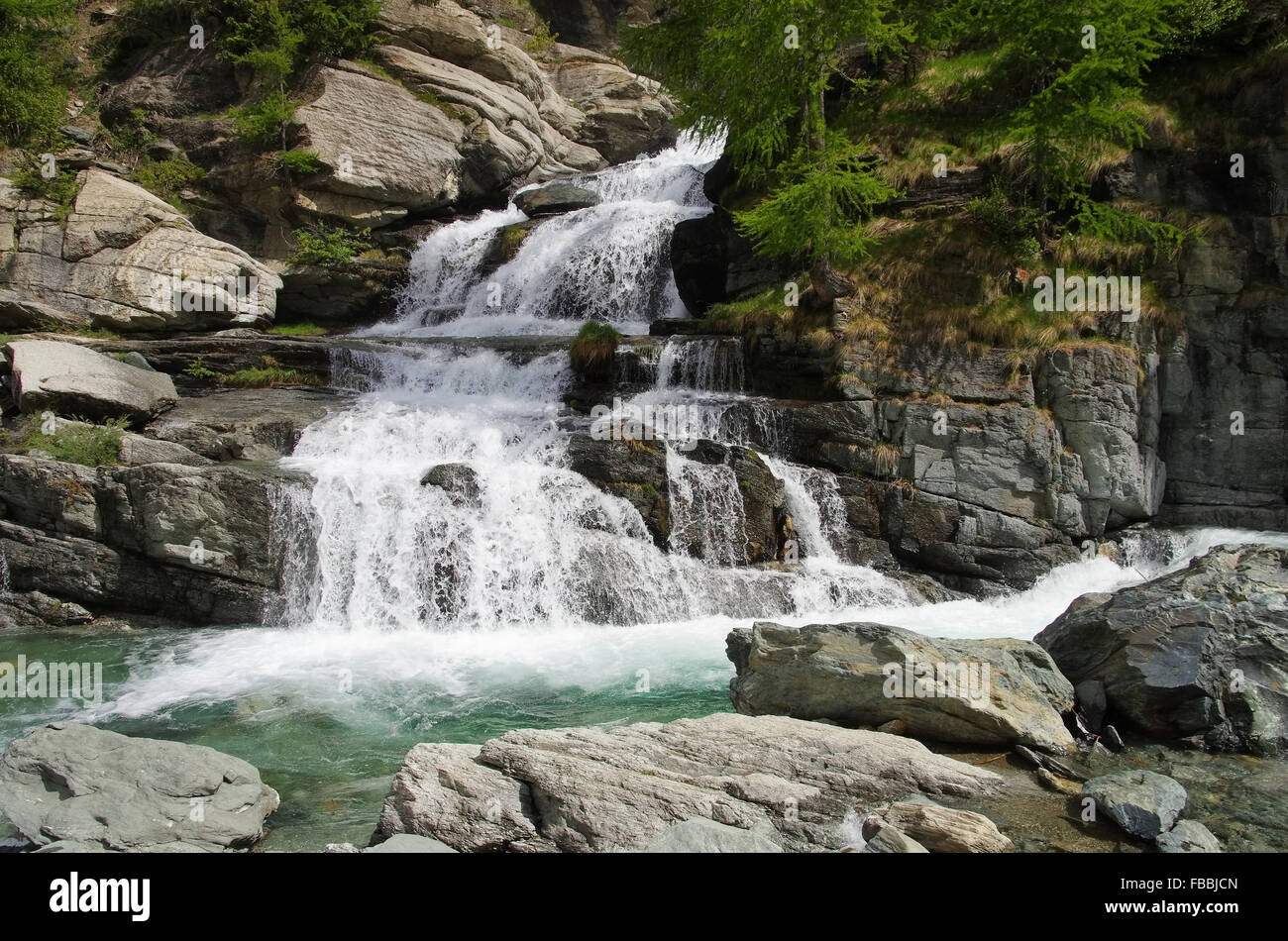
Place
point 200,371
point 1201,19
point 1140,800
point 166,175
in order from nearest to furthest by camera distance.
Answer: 1. point 1140,800
2. point 1201,19
3. point 200,371
4. point 166,175

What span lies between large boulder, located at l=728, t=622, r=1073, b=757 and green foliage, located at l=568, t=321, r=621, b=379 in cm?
980

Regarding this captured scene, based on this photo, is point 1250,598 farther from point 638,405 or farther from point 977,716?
point 638,405

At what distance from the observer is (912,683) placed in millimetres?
6734

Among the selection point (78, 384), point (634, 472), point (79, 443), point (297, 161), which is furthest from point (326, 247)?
point (634, 472)

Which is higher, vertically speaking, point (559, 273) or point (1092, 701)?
point (559, 273)

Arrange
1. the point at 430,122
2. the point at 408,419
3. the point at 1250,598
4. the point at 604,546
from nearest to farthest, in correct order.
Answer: the point at 1250,598
the point at 604,546
the point at 408,419
the point at 430,122

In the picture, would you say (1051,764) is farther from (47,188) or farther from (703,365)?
(47,188)

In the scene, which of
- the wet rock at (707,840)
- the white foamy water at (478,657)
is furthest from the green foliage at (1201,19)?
the wet rock at (707,840)

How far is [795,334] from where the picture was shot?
15758 mm

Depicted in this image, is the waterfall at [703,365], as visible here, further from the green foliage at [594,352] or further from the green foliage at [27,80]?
the green foliage at [27,80]

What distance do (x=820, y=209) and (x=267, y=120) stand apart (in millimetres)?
17555

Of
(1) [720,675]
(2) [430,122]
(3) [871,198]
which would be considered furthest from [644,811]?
(2) [430,122]

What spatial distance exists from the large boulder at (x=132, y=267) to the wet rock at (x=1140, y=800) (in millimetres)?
20751

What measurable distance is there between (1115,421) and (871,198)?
21.4 feet
